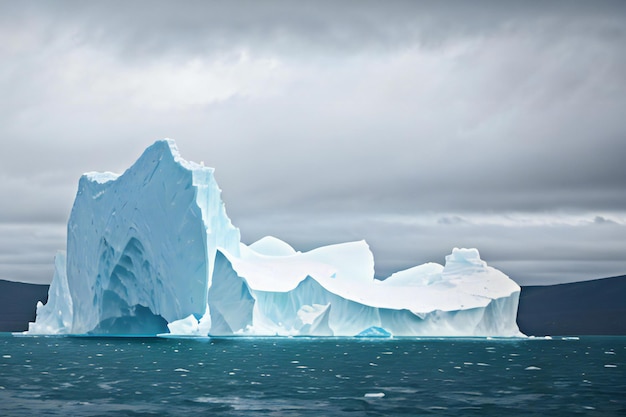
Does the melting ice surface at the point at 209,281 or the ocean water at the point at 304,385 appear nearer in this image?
the ocean water at the point at 304,385

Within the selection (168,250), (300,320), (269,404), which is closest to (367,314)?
(300,320)

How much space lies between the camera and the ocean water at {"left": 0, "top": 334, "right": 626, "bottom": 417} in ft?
58.9

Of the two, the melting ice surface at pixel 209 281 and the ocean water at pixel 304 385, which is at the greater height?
the melting ice surface at pixel 209 281

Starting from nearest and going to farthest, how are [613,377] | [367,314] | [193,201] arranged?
[613,377] < [193,201] < [367,314]

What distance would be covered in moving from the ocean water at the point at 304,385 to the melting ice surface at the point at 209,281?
11722mm

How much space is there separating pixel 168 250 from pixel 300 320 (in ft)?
29.5

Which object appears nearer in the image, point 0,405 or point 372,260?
point 0,405

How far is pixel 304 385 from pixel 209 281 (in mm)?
28849

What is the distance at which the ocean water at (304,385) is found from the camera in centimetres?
1794

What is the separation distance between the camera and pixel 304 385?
75.5 ft

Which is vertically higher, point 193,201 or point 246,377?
point 193,201

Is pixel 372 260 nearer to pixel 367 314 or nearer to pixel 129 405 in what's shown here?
pixel 367 314

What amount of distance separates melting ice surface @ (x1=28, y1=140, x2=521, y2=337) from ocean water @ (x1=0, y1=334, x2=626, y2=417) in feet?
38.5

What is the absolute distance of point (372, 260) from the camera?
58.2 meters
